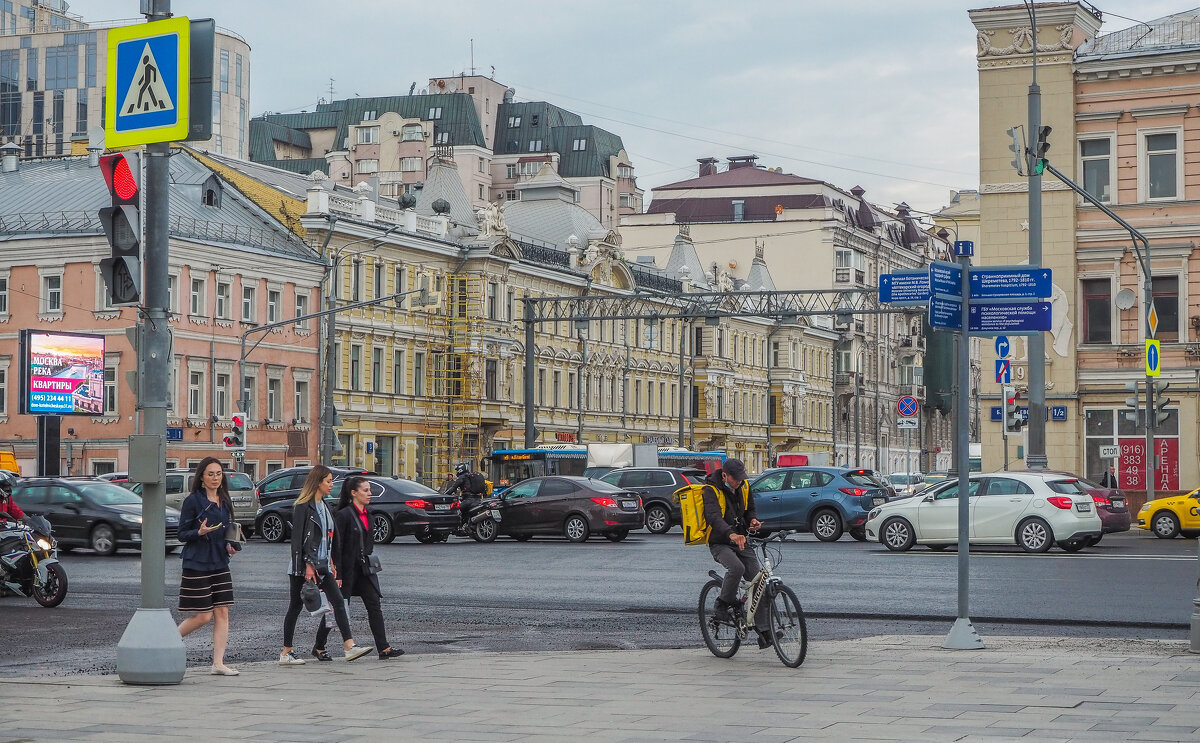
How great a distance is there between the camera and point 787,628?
44.5ft

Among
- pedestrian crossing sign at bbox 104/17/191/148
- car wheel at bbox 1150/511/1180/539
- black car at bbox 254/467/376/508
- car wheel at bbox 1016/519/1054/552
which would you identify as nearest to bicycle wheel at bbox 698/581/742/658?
pedestrian crossing sign at bbox 104/17/191/148

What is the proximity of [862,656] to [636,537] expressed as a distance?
1072 inches

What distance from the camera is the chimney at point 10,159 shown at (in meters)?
66.4

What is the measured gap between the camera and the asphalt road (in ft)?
55.2

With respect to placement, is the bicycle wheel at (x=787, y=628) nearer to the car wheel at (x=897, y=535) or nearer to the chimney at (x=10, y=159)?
the car wheel at (x=897, y=535)

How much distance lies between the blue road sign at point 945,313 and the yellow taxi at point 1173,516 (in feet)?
80.7

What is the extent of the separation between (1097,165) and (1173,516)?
42.0ft

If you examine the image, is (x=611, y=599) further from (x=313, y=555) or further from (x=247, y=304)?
(x=247, y=304)

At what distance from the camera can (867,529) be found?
32125 millimetres

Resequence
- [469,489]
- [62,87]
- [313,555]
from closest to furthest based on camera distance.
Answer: [313,555] → [469,489] → [62,87]

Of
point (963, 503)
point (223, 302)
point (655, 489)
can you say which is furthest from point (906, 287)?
point (223, 302)

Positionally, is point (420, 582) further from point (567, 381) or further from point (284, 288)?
point (567, 381)

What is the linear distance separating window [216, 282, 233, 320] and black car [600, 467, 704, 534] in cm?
2320

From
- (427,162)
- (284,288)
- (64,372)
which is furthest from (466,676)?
(427,162)
